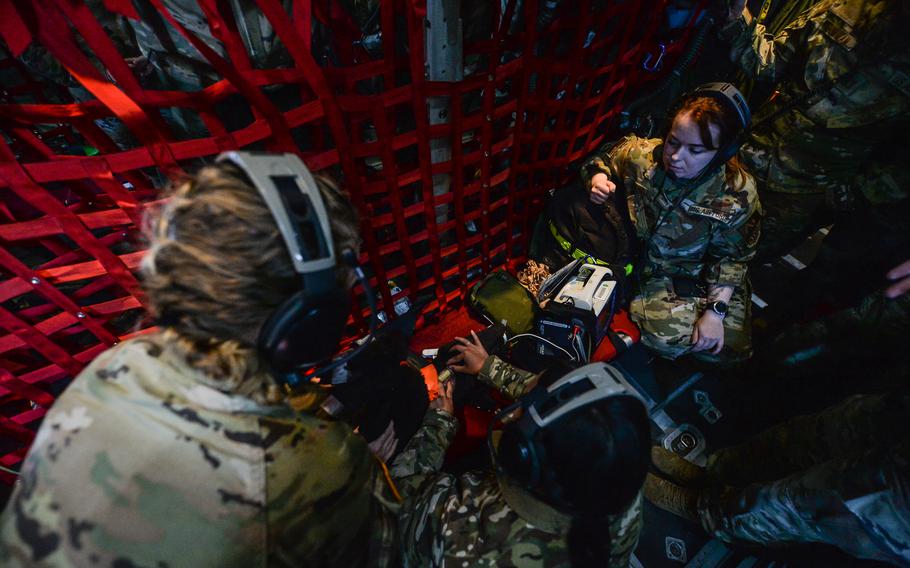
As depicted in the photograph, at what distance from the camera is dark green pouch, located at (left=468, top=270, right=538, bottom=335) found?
249cm

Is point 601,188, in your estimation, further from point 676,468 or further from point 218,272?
point 218,272

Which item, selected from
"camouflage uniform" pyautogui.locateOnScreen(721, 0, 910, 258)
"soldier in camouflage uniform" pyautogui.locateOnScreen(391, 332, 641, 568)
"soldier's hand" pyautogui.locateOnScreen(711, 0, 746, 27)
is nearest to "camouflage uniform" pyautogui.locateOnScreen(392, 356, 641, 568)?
"soldier in camouflage uniform" pyautogui.locateOnScreen(391, 332, 641, 568)

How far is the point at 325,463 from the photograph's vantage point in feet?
3.15

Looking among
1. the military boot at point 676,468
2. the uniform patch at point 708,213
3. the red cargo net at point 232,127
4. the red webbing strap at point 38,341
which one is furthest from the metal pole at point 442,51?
the military boot at point 676,468

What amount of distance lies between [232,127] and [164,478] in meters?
1.77

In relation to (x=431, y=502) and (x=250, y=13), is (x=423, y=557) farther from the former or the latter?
(x=250, y=13)

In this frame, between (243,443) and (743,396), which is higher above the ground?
(243,443)

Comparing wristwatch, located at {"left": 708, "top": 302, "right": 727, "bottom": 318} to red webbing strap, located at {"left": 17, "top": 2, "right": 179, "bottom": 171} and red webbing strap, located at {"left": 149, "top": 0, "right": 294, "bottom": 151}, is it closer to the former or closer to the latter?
red webbing strap, located at {"left": 149, "top": 0, "right": 294, "bottom": 151}

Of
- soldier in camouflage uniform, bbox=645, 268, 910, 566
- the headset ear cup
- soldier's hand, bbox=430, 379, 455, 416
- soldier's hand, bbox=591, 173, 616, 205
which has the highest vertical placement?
the headset ear cup

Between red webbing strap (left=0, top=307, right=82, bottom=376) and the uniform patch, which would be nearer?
red webbing strap (left=0, top=307, right=82, bottom=376)

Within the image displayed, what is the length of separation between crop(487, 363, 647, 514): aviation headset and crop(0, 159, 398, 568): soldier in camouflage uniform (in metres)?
0.51

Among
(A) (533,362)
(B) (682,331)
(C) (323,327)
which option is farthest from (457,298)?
(C) (323,327)

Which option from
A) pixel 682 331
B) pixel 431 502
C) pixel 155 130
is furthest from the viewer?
pixel 682 331

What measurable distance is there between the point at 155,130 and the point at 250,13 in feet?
2.20
